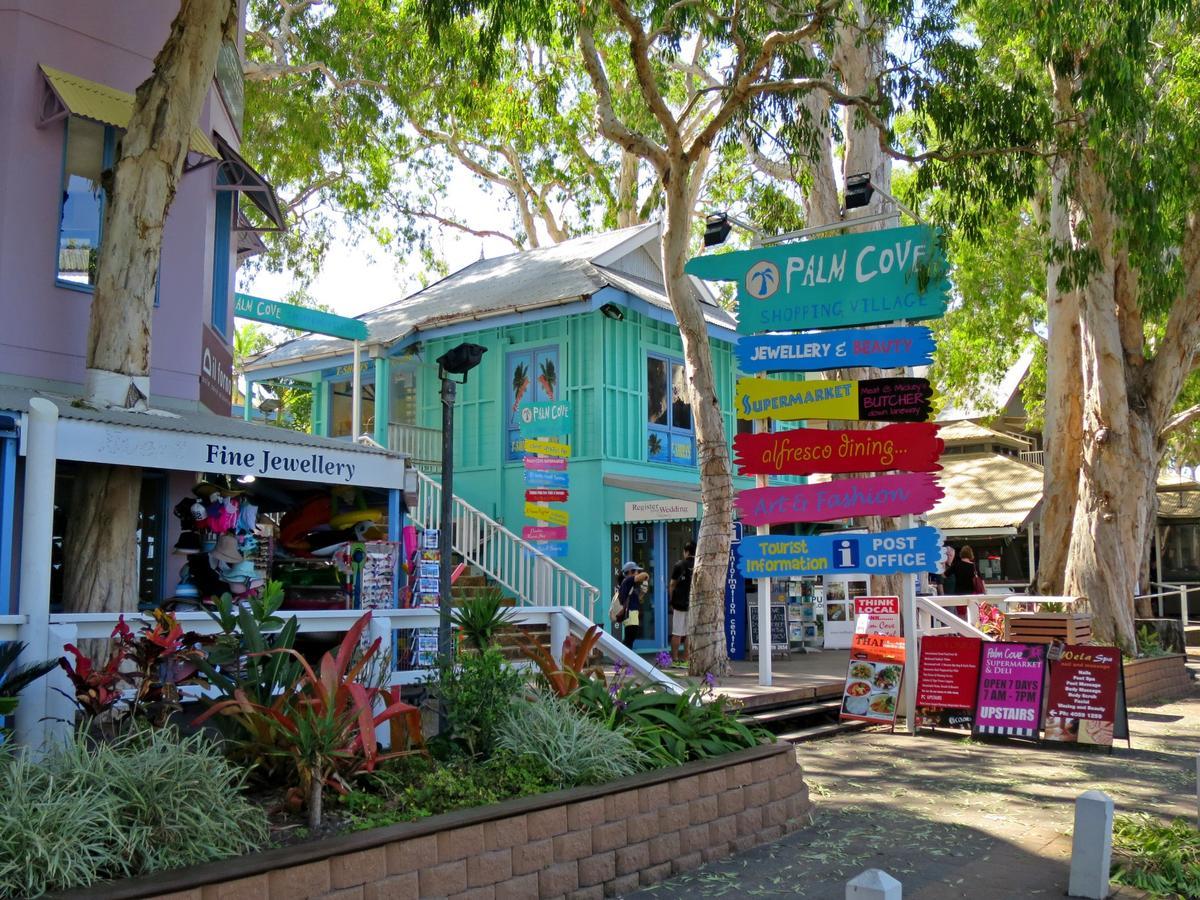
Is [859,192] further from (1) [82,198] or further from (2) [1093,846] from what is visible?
(2) [1093,846]

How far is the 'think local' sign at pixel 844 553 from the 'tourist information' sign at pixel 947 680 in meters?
0.82

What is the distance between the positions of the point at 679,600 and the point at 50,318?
8.72m

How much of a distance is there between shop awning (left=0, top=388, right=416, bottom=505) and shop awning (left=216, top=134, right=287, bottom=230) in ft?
10.9

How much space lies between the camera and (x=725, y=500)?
42.5ft

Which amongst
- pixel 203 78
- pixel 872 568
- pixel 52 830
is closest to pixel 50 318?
pixel 203 78

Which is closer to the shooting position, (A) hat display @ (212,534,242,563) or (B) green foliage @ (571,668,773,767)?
(B) green foliage @ (571,668,773,767)

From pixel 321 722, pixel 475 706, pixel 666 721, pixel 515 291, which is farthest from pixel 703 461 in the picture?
pixel 321 722

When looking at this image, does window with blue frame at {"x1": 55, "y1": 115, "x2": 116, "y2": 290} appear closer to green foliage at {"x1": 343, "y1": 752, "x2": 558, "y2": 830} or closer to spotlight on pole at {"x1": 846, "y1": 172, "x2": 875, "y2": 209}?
green foliage at {"x1": 343, "y1": 752, "x2": 558, "y2": 830}

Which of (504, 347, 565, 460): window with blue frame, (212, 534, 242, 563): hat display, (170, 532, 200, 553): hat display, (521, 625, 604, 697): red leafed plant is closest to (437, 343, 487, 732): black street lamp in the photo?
(521, 625, 604, 697): red leafed plant

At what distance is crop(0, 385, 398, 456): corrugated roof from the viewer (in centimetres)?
793

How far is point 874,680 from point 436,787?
694cm

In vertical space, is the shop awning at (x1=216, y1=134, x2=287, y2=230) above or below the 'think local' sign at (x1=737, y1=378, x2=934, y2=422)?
above

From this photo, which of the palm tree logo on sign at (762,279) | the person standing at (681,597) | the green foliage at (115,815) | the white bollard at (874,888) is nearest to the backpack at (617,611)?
the person standing at (681,597)

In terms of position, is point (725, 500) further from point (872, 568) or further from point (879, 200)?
point (879, 200)
